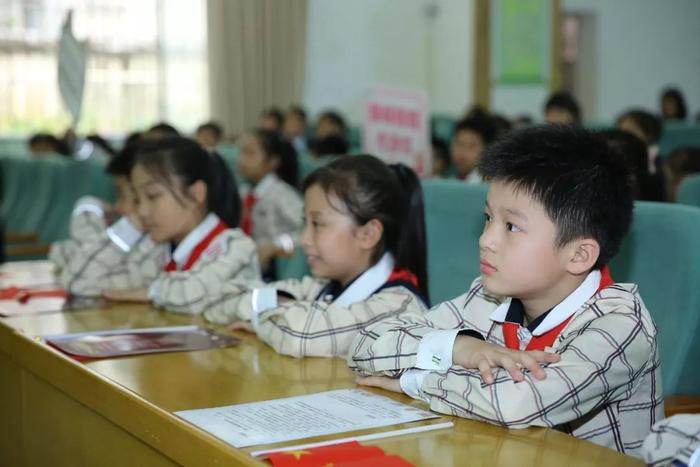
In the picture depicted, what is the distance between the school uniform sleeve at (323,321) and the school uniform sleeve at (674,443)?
0.78 m

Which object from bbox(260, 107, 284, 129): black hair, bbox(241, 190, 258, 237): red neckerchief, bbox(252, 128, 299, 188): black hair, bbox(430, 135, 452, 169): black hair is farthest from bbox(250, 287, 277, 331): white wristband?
bbox(260, 107, 284, 129): black hair

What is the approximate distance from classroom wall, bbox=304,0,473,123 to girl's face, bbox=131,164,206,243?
313 inches

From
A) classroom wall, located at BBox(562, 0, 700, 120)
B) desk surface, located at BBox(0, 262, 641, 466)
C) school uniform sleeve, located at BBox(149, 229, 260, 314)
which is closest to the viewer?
desk surface, located at BBox(0, 262, 641, 466)

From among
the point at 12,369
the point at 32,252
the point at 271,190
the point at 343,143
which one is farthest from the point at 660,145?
the point at 12,369

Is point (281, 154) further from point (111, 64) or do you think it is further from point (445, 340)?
point (111, 64)

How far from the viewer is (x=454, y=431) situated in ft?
4.21

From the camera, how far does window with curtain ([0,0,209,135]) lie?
8.87m

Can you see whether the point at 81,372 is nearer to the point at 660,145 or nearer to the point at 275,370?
the point at 275,370

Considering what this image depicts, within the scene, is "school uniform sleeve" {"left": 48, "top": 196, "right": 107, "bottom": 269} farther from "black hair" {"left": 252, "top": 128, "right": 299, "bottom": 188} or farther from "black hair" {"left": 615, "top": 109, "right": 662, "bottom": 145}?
"black hair" {"left": 615, "top": 109, "right": 662, "bottom": 145}

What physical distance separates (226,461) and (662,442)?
0.48 meters

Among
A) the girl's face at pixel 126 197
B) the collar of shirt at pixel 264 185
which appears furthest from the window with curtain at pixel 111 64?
the girl's face at pixel 126 197

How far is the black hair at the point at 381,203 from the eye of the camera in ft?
6.75

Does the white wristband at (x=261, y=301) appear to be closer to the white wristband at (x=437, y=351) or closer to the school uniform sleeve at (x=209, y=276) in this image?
the school uniform sleeve at (x=209, y=276)

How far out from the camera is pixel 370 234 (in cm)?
206
